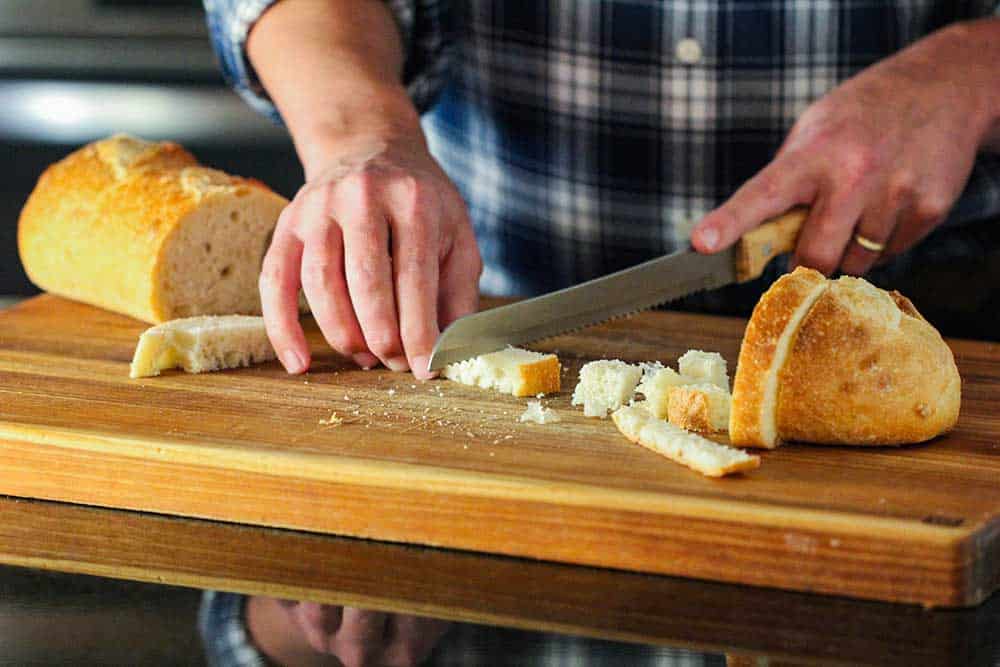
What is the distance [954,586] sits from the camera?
4.14 ft

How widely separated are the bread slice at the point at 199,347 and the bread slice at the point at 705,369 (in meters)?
0.58

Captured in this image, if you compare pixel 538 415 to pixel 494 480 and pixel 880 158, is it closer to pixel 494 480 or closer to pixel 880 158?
pixel 494 480

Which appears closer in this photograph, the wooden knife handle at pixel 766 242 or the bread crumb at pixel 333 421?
the bread crumb at pixel 333 421

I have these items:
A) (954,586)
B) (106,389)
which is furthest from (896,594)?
(106,389)

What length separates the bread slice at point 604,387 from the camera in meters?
1.63

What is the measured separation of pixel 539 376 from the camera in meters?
1.71

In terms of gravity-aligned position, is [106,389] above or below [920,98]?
below

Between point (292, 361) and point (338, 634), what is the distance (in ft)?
2.15

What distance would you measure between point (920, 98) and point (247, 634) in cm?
132

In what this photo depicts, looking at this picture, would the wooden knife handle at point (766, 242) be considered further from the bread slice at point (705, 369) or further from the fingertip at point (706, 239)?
the bread slice at point (705, 369)

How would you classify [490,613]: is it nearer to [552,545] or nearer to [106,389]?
[552,545]

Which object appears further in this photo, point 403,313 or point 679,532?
point 403,313

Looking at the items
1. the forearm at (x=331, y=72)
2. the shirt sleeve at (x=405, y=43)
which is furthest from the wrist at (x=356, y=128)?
the shirt sleeve at (x=405, y=43)

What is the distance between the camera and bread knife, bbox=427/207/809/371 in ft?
5.67
